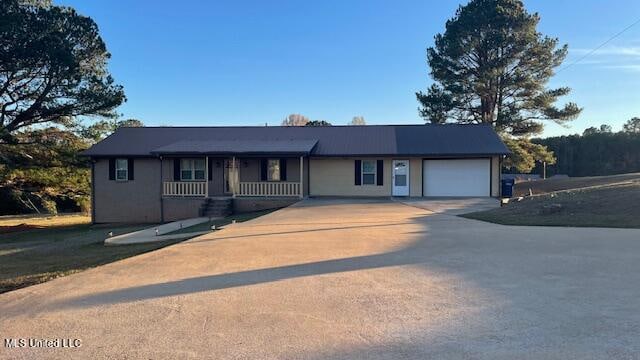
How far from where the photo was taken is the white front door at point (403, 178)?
23858mm

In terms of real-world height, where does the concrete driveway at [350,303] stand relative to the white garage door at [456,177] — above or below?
below

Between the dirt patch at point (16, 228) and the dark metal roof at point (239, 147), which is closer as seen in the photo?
the dark metal roof at point (239, 147)

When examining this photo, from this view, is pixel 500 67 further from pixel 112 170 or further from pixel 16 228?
pixel 16 228

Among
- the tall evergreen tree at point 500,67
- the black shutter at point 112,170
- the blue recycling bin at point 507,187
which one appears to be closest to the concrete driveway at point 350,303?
the blue recycling bin at point 507,187

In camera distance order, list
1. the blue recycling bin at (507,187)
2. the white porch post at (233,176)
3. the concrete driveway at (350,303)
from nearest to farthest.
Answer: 1. the concrete driveway at (350,303)
2. the white porch post at (233,176)
3. the blue recycling bin at (507,187)

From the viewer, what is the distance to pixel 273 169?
24.2m

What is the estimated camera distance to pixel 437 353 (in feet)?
13.0

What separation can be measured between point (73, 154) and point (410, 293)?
2508 cm

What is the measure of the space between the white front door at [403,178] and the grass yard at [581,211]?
7732 millimetres

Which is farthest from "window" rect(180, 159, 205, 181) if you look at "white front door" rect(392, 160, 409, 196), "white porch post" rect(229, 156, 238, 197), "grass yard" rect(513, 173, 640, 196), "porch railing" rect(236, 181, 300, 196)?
"grass yard" rect(513, 173, 640, 196)

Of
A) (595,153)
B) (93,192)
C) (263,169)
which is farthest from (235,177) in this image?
Answer: (595,153)

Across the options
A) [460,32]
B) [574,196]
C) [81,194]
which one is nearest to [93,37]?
[81,194]

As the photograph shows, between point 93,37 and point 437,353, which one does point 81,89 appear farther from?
point 437,353

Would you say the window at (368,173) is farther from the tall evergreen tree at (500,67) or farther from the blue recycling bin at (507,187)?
the tall evergreen tree at (500,67)
